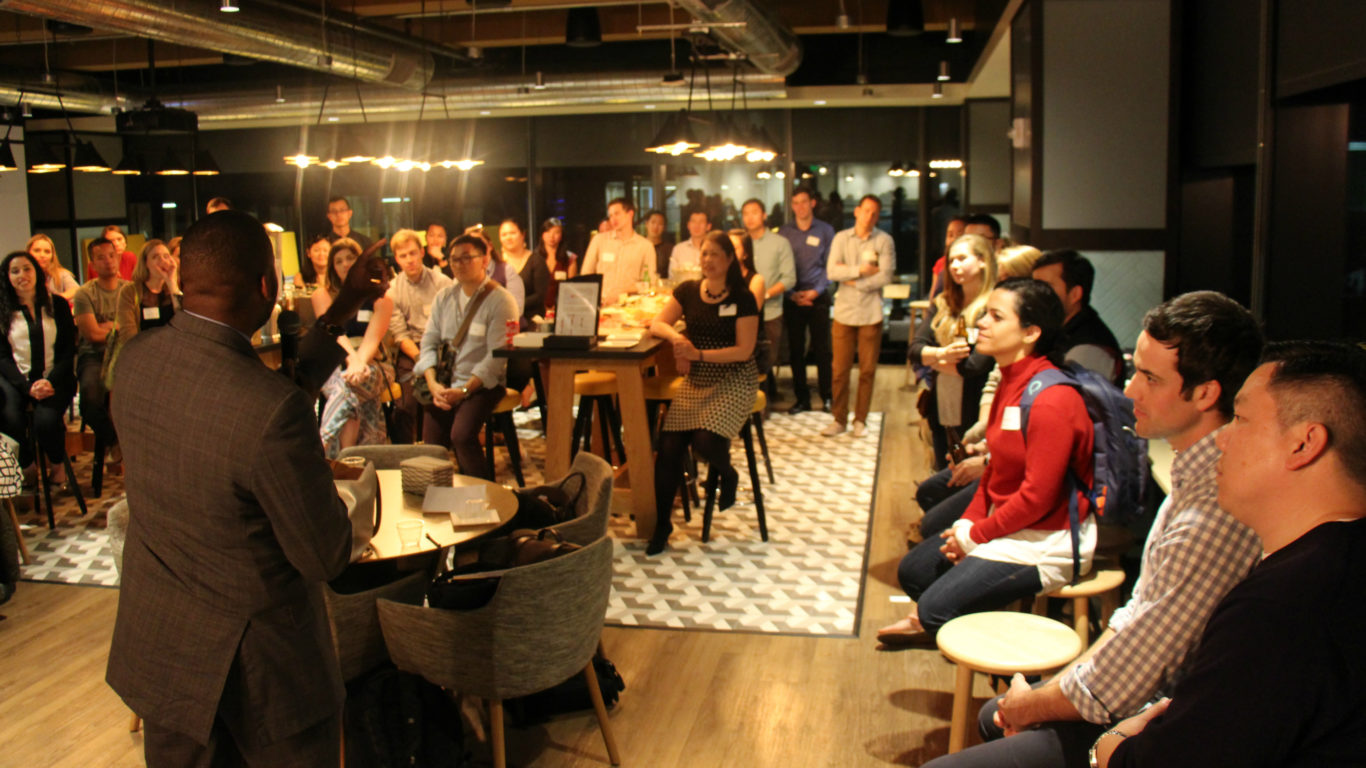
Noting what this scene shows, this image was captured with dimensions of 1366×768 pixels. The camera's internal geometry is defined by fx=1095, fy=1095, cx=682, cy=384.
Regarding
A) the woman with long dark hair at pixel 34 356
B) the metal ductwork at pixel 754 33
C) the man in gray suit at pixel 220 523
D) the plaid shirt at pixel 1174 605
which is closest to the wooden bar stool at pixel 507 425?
the woman with long dark hair at pixel 34 356

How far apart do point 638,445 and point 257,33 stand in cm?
477

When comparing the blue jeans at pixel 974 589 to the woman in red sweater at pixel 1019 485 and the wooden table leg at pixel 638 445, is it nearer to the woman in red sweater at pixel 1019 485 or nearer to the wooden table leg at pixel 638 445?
the woman in red sweater at pixel 1019 485

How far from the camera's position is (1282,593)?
4.83 ft

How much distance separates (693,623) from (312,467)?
2.76 metres

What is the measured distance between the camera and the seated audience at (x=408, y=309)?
6648 mm

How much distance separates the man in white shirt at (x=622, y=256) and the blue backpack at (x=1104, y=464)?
5.49 m

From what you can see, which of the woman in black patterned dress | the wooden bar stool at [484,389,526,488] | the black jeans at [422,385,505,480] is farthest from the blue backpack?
the wooden bar stool at [484,389,526,488]

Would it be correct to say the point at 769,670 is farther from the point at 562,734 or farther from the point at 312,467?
the point at 312,467

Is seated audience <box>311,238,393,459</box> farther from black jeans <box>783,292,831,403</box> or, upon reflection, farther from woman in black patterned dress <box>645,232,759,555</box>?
black jeans <box>783,292,831,403</box>

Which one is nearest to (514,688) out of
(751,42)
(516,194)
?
(751,42)

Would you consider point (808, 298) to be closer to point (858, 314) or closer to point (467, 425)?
point (858, 314)

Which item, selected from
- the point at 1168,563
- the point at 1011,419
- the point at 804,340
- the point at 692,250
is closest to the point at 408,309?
the point at 692,250

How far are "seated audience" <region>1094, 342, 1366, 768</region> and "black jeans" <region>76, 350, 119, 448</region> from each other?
661 cm

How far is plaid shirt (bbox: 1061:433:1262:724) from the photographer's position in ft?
6.89
